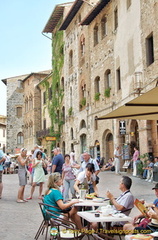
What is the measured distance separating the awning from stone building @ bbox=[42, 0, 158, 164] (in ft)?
16.8

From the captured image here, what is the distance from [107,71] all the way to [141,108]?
1654cm

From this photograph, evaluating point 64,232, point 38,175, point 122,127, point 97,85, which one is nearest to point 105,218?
point 64,232

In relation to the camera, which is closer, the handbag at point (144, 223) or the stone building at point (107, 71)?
the handbag at point (144, 223)

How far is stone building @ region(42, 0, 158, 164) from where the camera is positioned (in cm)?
1680

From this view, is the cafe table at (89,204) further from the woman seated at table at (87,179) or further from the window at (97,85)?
the window at (97,85)

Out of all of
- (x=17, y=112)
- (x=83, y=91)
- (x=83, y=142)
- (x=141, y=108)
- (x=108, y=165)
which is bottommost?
(x=108, y=165)

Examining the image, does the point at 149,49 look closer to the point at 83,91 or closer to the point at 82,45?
the point at 83,91

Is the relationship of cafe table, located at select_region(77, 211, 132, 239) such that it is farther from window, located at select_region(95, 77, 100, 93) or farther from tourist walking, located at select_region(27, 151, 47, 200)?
window, located at select_region(95, 77, 100, 93)

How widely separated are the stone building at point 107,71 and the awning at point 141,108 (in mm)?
5126

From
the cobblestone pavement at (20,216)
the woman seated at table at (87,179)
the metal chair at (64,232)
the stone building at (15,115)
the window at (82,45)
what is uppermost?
the window at (82,45)

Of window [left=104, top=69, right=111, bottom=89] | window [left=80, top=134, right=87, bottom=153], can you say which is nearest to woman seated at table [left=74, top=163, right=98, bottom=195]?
window [left=104, top=69, right=111, bottom=89]

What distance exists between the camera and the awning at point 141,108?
5667mm

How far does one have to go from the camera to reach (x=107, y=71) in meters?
23.0

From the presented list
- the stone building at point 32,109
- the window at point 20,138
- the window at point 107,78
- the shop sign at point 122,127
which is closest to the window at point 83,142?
the window at point 107,78
